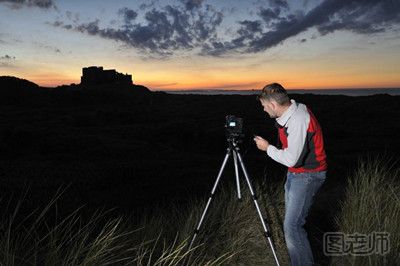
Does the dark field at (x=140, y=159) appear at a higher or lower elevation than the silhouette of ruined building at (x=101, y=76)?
lower

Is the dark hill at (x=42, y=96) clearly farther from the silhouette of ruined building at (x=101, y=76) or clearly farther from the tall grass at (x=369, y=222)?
the tall grass at (x=369, y=222)

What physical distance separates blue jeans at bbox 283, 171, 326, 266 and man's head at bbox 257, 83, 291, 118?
0.66 m

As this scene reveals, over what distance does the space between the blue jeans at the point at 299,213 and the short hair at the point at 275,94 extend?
0.74 meters

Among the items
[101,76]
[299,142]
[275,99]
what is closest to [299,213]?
[299,142]

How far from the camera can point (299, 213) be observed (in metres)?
3.85

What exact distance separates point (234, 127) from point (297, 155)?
1016mm

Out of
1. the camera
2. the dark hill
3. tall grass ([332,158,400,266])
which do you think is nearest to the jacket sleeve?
the camera

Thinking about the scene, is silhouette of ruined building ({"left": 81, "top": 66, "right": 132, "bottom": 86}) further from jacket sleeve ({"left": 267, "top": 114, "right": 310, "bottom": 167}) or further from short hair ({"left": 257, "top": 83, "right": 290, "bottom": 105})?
jacket sleeve ({"left": 267, "top": 114, "right": 310, "bottom": 167})

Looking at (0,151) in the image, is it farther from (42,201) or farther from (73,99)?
(73,99)

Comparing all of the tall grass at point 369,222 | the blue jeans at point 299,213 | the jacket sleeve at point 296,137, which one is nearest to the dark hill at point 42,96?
the tall grass at point 369,222

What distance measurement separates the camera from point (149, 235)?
5.03m

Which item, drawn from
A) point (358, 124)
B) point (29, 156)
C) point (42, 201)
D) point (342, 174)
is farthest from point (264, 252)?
point (358, 124)

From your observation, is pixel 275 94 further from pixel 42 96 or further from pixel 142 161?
pixel 42 96

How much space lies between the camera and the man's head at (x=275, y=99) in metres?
3.71
